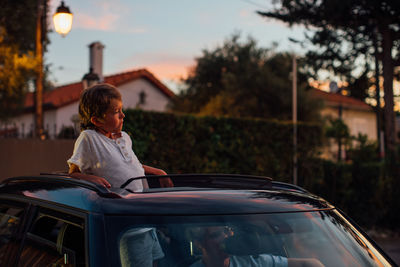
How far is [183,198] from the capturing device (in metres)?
2.22

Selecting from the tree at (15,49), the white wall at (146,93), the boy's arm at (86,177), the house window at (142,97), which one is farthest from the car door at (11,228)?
the house window at (142,97)

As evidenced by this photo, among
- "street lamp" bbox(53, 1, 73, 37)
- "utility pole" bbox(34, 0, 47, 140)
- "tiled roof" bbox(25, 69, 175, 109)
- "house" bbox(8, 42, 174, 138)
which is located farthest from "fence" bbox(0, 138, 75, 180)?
"tiled roof" bbox(25, 69, 175, 109)

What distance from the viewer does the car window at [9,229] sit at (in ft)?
8.71

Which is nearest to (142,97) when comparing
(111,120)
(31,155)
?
(31,155)

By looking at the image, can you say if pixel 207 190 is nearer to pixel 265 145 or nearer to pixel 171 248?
pixel 171 248

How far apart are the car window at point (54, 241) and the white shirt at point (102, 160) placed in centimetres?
44

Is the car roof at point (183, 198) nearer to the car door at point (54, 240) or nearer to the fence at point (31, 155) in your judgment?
the car door at point (54, 240)

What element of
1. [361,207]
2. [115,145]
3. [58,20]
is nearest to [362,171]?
[361,207]

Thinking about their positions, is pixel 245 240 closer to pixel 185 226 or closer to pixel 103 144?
pixel 185 226

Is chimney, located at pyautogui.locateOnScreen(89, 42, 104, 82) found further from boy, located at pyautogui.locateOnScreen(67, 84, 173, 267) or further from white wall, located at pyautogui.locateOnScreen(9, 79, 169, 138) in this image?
white wall, located at pyautogui.locateOnScreen(9, 79, 169, 138)

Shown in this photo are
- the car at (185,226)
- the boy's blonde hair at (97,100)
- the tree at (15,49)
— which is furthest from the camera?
the tree at (15,49)

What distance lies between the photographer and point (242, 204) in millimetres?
2225

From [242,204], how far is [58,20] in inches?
338

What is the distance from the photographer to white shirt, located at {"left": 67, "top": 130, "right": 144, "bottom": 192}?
2.89 m
